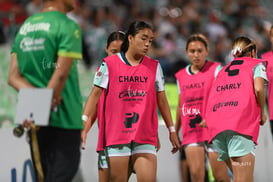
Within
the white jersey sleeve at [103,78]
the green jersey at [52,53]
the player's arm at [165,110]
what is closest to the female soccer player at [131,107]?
the white jersey sleeve at [103,78]

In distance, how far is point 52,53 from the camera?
3949 millimetres

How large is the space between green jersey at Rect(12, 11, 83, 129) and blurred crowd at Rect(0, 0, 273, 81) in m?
6.50

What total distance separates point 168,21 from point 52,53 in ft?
32.3

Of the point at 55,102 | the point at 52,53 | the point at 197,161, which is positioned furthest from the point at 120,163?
the point at 197,161

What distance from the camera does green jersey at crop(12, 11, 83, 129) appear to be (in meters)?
3.93

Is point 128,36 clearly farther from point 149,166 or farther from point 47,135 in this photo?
point 47,135

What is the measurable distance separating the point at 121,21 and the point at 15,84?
8810mm

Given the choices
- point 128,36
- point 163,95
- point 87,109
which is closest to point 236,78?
point 163,95

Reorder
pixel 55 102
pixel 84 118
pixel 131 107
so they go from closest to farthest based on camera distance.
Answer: pixel 55 102 < pixel 131 107 < pixel 84 118

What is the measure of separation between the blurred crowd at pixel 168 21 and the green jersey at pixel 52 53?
650 cm

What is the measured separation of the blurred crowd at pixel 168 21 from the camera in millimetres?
11164

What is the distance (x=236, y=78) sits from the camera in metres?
5.57

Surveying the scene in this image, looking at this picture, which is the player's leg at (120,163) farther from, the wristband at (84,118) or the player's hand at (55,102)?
the player's hand at (55,102)

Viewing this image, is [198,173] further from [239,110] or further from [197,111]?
[239,110]
